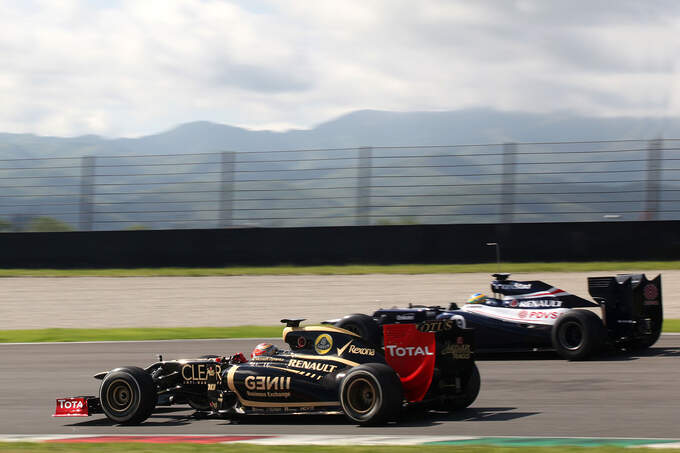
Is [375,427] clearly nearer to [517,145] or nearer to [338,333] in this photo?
[338,333]

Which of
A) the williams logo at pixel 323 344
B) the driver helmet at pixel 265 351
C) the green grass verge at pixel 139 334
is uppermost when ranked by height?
the williams logo at pixel 323 344

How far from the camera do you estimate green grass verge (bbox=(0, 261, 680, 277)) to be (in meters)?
18.5

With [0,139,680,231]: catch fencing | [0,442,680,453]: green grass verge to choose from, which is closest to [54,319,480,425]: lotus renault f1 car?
[0,442,680,453]: green grass verge

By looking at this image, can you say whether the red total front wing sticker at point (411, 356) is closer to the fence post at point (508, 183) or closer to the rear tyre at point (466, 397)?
the rear tyre at point (466, 397)

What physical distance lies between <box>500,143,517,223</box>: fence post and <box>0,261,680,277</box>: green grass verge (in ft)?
4.32

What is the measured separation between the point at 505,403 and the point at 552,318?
262 cm

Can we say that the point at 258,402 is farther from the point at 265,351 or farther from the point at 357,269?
the point at 357,269

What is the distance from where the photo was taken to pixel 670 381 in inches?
348

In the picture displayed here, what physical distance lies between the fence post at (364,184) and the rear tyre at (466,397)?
43.3ft

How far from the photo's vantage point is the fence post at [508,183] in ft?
65.0

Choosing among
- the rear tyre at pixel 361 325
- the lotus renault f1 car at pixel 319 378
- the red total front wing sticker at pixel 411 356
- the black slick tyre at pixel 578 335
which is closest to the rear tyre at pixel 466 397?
the lotus renault f1 car at pixel 319 378

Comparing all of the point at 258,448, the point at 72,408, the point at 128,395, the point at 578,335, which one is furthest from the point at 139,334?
the point at 258,448

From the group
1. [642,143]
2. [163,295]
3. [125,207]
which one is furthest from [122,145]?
[642,143]

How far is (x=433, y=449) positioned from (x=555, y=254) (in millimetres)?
13875
